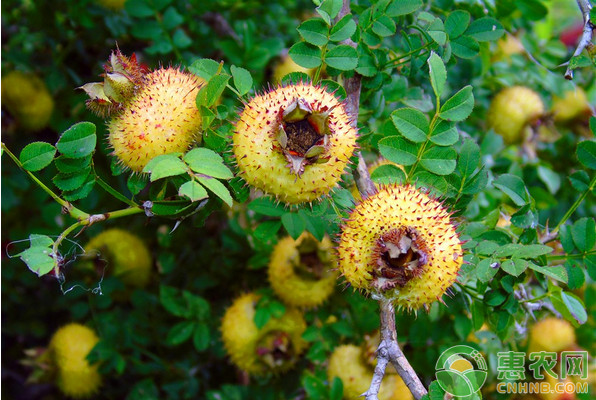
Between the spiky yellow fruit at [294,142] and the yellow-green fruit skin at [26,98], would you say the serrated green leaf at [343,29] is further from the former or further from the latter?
the yellow-green fruit skin at [26,98]

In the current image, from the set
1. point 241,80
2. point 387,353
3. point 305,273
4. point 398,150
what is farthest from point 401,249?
point 305,273

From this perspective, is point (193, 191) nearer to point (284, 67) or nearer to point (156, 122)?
point (156, 122)

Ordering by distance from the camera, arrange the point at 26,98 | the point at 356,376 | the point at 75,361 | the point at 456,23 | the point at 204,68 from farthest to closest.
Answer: the point at 26,98
the point at 75,361
the point at 356,376
the point at 456,23
the point at 204,68

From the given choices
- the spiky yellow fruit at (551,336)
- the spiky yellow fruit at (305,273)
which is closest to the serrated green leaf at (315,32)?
the spiky yellow fruit at (305,273)

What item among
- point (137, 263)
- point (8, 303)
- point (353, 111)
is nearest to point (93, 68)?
point (137, 263)

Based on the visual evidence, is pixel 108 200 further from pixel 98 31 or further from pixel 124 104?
pixel 124 104

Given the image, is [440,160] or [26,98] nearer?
[440,160]
